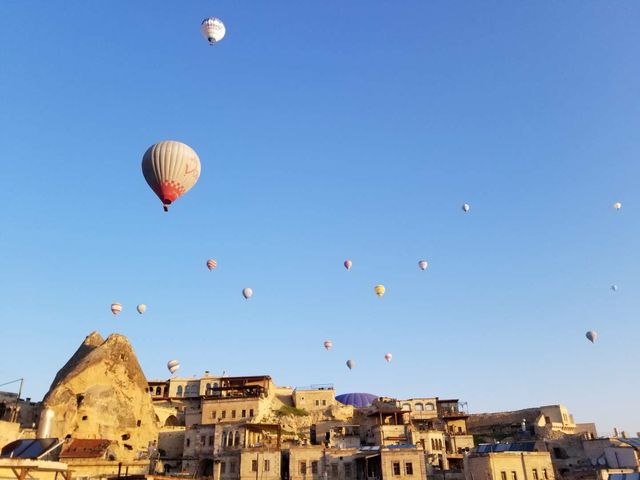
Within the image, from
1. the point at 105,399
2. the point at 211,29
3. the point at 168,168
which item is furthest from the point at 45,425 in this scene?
the point at 211,29

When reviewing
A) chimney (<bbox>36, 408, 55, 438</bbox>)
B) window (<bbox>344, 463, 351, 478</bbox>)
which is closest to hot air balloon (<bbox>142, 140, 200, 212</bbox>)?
chimney (<bbox>36, 408, 55, 438</bbox>)

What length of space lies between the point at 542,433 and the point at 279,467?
33.9m

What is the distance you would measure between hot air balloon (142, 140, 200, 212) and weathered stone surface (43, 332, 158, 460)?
29.0m

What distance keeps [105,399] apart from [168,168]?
115 feet

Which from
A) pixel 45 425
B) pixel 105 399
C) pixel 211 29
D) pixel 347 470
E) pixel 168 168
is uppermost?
pixel 211 29

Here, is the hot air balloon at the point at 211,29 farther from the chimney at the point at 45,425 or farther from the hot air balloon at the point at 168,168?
the chimney at the point at 45,425

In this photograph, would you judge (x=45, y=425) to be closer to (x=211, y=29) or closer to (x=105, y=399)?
(x=105, y=399)

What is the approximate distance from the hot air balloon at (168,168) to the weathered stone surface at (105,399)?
29005 mm

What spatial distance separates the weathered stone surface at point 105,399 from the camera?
59.2 metres

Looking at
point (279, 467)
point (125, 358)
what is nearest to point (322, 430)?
point (279, 467)

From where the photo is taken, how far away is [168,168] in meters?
42.0

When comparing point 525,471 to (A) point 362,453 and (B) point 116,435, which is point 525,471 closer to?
(A) point 362,453

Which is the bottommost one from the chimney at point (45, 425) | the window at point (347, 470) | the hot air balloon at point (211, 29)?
the window at point (347, 470)

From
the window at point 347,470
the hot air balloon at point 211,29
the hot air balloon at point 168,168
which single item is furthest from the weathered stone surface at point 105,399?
the hot air balloon at point 211,29
